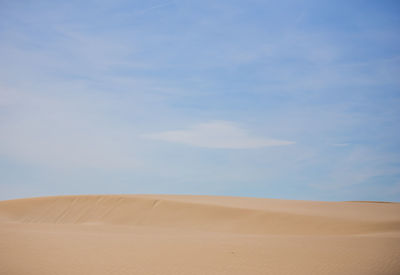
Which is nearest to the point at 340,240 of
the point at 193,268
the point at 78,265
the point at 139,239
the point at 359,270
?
the point at 359,270

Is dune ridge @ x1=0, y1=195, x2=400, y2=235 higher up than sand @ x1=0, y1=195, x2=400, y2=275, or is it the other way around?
sand @ x1=0, y1=195, x2=400, y2=275

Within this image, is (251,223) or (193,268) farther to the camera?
(251,223)

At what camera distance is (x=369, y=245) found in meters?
7.96

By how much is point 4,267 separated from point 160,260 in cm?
264

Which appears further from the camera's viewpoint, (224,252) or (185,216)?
(185,216)

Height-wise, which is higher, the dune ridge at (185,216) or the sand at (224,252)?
the sand at (224,252)

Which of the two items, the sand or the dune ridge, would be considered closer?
the sand

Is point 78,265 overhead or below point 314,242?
overhead

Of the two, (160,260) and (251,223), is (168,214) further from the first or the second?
(160,260)

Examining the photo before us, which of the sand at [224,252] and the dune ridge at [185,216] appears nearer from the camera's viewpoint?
the sand at [224,252]

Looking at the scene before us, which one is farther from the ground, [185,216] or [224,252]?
[224,252]

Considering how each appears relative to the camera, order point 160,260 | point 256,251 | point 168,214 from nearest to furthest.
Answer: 1. point 160,260
2. point 256,251
3. point 168,214

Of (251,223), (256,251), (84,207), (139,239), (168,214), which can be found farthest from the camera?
(84,207)

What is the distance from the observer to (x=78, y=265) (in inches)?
257
